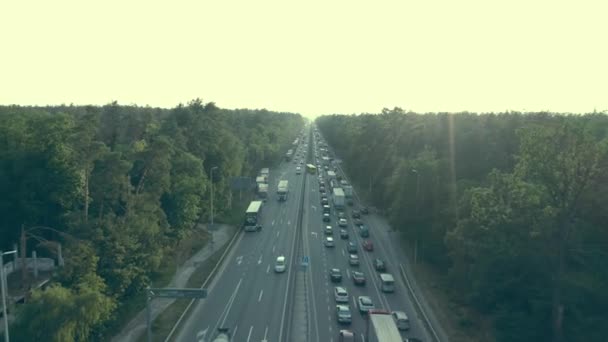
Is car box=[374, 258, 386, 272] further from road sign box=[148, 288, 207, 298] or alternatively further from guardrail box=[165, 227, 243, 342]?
road sign box=[148, 288, 207, 298]

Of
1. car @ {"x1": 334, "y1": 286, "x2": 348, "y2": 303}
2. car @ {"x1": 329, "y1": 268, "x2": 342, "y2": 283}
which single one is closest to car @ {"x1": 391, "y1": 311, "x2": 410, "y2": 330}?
car @ {"x1": 334, "y1": 286, "x2": 348, "y2": 303}

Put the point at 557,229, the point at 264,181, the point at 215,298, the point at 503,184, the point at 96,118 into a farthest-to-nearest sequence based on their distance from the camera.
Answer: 1. the point at 264,181
2. the point at 215,298
3. the point at 96,118
4. the point at 503,184
5. the point at 557,229

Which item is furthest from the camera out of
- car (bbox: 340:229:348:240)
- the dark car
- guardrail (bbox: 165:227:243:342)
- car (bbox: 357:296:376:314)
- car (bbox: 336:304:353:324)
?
car (bbox: 340:229:348:240)

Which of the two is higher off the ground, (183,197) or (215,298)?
(183,197)

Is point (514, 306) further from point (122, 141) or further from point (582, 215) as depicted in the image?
point (122, 141)

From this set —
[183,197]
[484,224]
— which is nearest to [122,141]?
[183,197]

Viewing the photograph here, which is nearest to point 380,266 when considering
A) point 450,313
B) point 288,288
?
point 288,288

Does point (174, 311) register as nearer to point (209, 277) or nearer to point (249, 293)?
Answer: point (249, 293)
